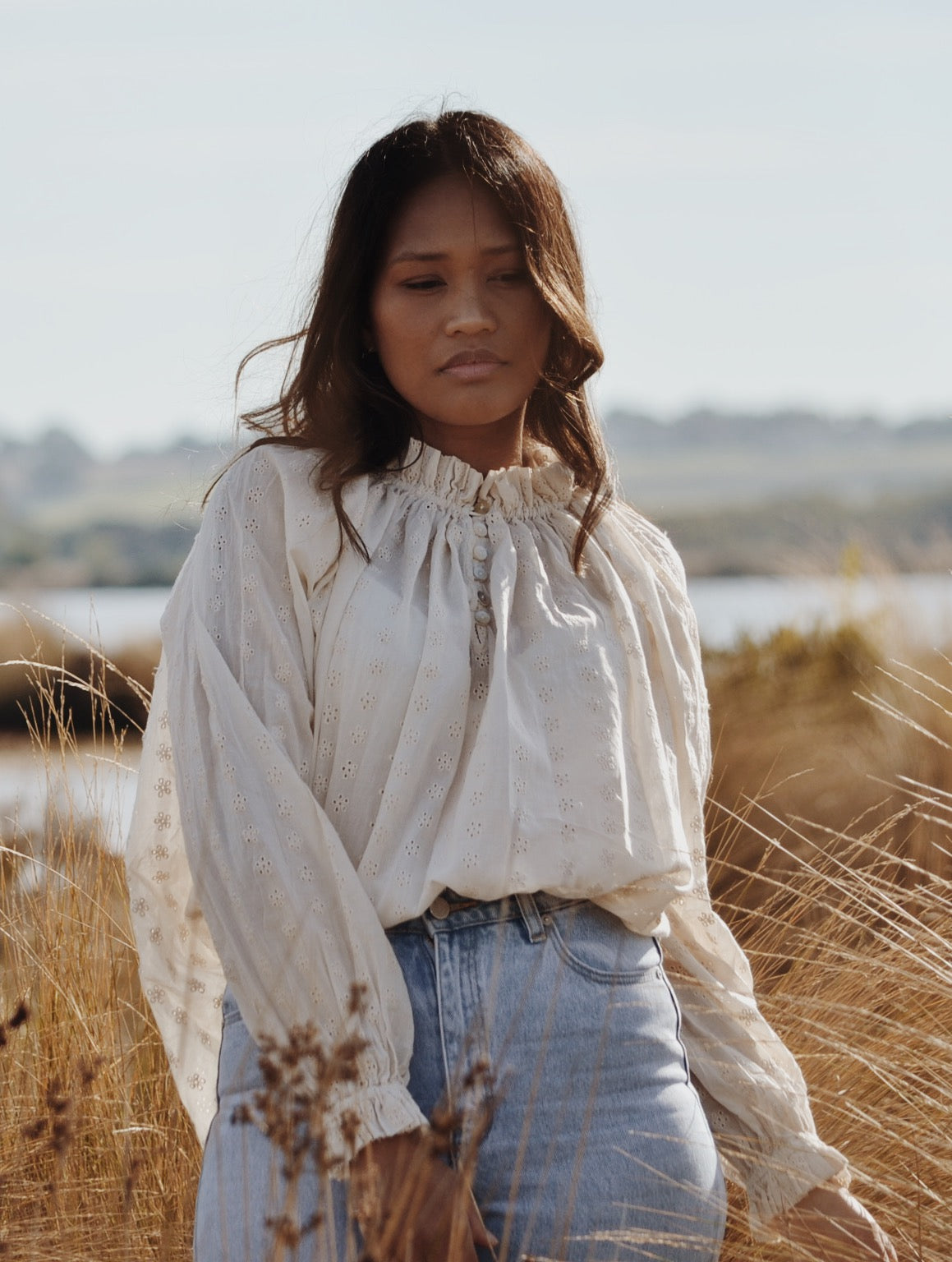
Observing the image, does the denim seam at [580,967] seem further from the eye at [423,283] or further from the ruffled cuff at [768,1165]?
the eye at [423,283]

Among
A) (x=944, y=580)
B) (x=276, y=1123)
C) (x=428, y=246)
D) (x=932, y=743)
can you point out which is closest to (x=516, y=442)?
(x=428, y=246)

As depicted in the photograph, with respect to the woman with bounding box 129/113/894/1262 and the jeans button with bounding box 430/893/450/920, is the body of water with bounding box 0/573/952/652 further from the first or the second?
the jeans button with bounding box 430/893/450/920

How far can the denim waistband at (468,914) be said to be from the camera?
5.63 feet

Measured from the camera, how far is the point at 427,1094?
5.47 ft

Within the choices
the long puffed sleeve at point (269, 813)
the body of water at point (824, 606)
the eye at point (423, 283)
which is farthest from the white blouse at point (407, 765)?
the body of water at point (824, 606)

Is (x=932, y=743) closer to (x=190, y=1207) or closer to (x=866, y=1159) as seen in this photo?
(x=866, y=1159)

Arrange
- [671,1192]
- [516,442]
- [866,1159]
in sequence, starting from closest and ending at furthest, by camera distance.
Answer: [671,1192]
[516,442]
[866,1159]

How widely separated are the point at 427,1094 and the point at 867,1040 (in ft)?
3.65

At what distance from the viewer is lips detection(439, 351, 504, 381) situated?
1951 mm

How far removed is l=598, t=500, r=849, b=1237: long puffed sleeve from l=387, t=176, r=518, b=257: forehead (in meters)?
0.44

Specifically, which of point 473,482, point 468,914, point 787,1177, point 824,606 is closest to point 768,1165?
point 787,1177

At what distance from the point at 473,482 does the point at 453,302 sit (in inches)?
9.0

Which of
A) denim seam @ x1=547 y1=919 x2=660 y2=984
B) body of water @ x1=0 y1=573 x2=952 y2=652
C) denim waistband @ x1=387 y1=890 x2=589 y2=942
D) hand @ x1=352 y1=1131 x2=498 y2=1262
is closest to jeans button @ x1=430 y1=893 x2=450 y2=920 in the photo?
denim waistband @ x1=387 y1=890 x2=589 y2=942

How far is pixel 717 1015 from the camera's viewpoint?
6.59ft
